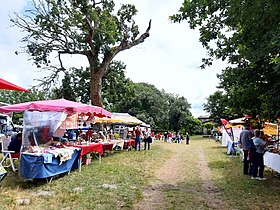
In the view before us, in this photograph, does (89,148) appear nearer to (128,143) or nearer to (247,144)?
(247,144)

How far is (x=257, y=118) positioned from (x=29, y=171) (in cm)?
642

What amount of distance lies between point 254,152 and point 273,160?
67 centimetres

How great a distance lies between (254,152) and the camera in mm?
8508

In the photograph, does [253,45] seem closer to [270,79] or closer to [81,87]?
[270,79]

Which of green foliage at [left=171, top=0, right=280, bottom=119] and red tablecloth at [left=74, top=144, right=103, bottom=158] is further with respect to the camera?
red tablecloth at [left=74, top=144, right=103, bottom=158]

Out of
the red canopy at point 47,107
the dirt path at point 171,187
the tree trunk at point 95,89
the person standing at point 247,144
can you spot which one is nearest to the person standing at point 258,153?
the person standing at point 247,144

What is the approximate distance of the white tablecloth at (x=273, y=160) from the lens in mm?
8148

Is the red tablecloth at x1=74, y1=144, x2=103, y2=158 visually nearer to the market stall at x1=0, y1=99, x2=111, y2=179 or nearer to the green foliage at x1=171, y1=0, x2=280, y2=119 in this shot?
the market stall at x1=0, y1=99, x2=111, y2=179

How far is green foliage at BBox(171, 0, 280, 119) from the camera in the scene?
5.40 meters

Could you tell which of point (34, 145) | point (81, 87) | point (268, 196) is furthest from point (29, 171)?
point (81, 87)

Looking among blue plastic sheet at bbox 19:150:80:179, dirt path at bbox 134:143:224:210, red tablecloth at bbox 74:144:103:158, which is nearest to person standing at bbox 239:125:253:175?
dirt path at bbox 134:143:224:210

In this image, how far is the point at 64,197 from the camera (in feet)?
19.5

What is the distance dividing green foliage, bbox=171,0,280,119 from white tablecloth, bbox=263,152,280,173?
1.54 meters

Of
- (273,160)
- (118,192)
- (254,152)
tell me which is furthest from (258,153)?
(118,192)
